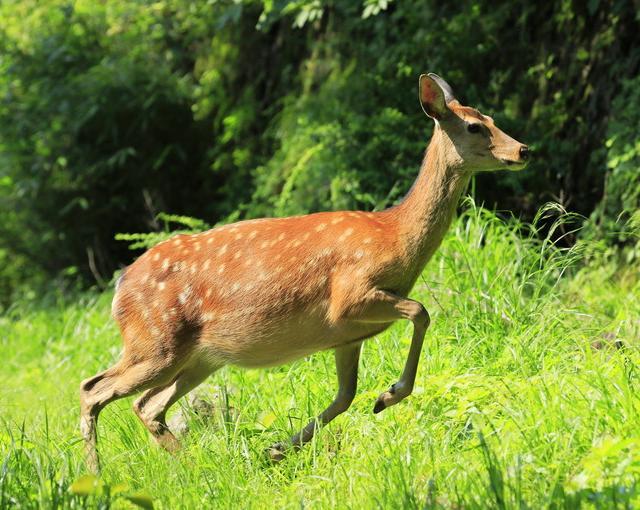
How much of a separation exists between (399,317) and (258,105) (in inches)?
298

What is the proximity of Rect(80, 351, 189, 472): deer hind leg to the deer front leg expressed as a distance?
1076mm

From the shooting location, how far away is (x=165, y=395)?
6.10 metres

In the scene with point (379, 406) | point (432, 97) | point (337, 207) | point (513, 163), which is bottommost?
point (337, 207)

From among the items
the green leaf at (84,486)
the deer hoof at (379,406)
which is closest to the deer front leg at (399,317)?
the deer hoof at (379,406)

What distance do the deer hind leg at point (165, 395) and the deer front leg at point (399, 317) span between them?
3.26 feet

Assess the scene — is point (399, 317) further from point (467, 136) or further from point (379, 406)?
point (467, 136)

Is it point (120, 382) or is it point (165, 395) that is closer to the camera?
point (120, 382)

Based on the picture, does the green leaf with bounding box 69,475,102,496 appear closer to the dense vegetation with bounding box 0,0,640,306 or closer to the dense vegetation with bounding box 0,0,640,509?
the dense vegetation with bounding box 0,0,640,509

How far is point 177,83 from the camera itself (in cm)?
1275

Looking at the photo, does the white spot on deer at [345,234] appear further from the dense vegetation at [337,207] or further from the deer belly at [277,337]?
the dense vegetation at [337,207]

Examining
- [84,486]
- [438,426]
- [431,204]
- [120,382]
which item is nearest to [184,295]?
[120,382]

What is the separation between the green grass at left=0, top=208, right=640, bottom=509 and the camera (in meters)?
4.34

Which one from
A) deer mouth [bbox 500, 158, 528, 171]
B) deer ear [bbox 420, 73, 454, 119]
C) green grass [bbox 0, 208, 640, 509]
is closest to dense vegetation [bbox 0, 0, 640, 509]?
green grass [bbox 0, 208, 640, 509]

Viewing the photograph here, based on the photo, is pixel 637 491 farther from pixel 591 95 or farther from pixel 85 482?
pixel 591 95
